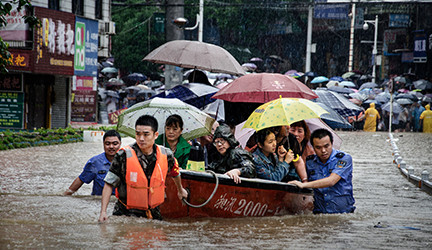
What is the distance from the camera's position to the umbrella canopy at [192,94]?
12518 millimetres

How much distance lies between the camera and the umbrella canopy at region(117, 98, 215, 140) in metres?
9.81

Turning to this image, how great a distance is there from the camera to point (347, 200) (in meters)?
8.85

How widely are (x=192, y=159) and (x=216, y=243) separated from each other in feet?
7.85

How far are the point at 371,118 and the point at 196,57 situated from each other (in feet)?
72.8

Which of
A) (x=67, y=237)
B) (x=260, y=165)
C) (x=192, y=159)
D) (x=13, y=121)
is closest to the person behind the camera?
(x=67, y=237)

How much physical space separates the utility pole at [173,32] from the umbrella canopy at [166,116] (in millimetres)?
12206

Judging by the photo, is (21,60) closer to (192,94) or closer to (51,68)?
(51,68)

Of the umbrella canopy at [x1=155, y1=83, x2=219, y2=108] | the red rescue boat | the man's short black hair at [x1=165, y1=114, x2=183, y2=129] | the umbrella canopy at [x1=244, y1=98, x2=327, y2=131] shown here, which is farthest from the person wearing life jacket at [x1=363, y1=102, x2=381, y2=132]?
the man's short black hair at [x1=165, y1=114, x2=183, y2=129]

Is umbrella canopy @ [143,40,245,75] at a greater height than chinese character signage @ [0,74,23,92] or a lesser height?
greater

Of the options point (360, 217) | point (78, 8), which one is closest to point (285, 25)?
point (78, 8)

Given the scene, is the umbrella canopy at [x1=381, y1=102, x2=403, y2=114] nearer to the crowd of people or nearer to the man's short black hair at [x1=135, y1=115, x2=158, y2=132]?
A: the crowd of people

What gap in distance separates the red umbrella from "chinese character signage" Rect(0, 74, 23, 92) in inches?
571

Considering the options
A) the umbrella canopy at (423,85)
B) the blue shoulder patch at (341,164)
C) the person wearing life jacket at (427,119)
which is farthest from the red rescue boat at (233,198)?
the umbrella canopy at (423,85)

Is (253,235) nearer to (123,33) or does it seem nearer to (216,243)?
(216,243)
